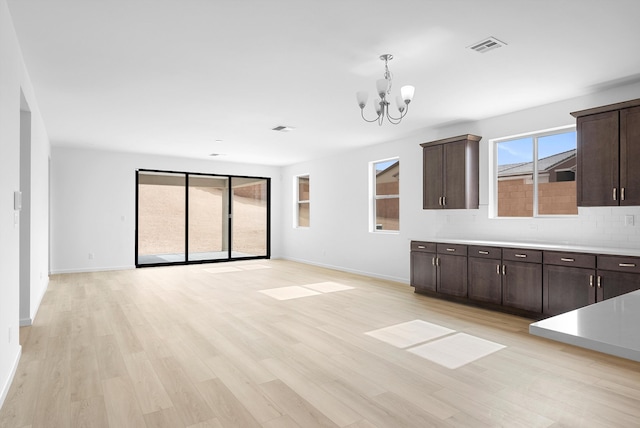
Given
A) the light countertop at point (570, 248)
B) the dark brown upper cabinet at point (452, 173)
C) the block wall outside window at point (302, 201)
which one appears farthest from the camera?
the block wall outside window at point (302, 201)

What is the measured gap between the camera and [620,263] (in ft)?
12.0

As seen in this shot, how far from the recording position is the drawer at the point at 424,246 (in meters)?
5.55

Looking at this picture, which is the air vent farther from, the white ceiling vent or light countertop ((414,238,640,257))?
the white ceiling vent

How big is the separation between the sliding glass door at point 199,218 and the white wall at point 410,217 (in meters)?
0.81

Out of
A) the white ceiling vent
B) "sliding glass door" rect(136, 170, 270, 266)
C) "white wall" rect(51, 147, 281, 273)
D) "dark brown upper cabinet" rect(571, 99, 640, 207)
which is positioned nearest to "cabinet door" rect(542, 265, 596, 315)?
"dark brown upper cabinet" rect(571, 99, 640, 207)

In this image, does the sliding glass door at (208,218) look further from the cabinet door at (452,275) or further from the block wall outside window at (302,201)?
the cabinet door at (452,275)

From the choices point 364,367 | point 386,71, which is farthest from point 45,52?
point 364,367

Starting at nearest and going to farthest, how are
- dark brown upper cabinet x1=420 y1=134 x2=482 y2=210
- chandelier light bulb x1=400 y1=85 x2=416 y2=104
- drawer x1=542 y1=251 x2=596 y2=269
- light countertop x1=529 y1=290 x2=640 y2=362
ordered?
light countertop x1=529 y1=290 x2=640 y2=362 < chandelier light bulb x1=400 y1=85 x2=416 y2=104 < drawer x1=542 y1=251 x2=596 y2=269 < dark brown upper cabinet x1=420 y1=134 x2=482 y2=210

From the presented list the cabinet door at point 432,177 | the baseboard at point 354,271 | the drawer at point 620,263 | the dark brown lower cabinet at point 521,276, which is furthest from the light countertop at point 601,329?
the baseboard at point 354,271

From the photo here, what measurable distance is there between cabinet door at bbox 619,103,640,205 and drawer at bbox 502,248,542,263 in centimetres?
95

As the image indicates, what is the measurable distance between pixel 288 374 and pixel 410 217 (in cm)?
438

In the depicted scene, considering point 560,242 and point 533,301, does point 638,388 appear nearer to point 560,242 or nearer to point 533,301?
point 533,301

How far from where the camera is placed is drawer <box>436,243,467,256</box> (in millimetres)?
5098

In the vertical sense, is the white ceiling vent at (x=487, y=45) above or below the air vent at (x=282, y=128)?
above
